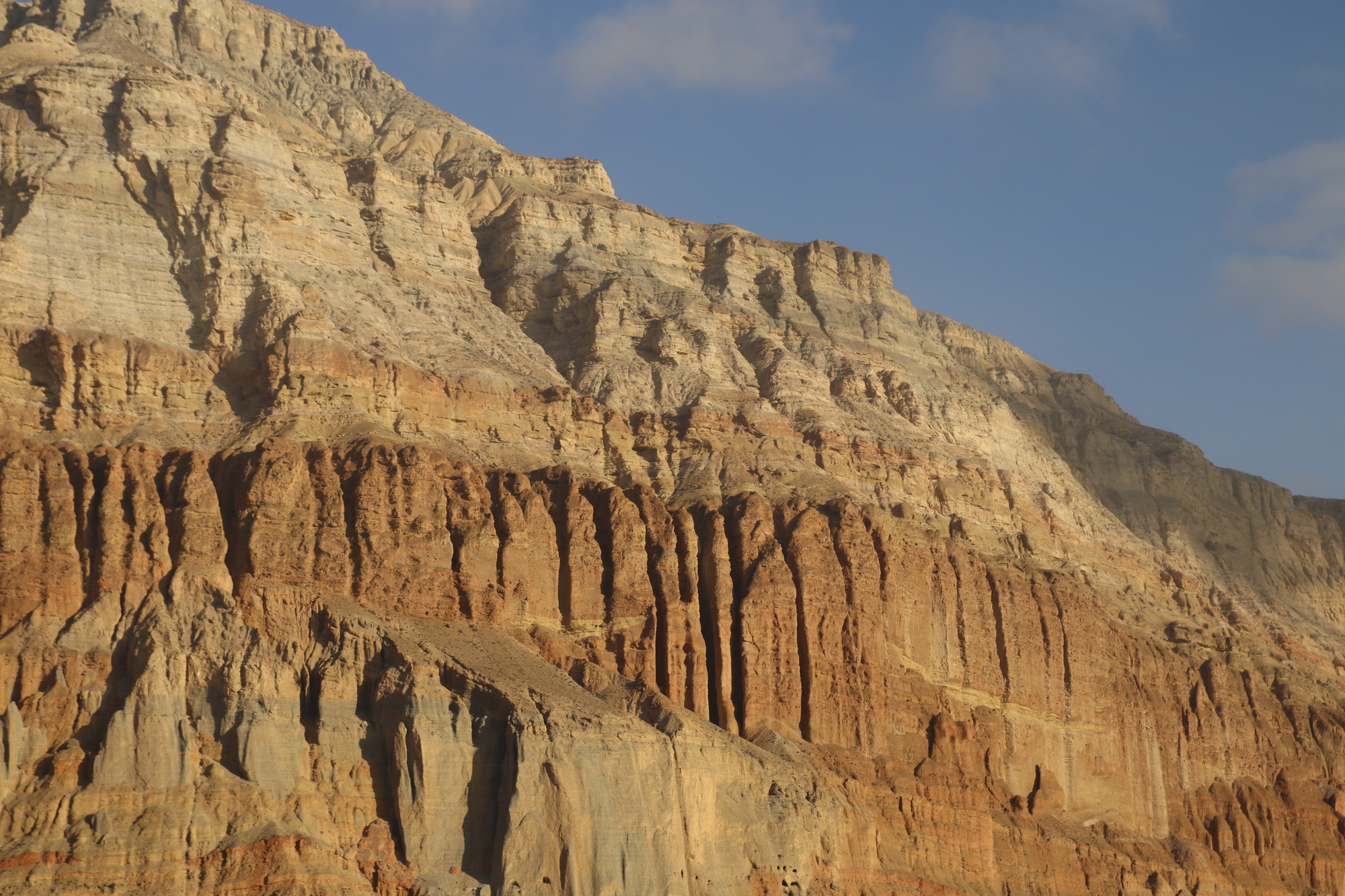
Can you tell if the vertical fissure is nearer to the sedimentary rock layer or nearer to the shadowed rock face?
the sedimentary rock layer

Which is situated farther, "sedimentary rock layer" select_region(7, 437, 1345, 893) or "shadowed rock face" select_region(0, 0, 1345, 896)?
"shadowed rock face" select_region(0, 0, 1345, 896)

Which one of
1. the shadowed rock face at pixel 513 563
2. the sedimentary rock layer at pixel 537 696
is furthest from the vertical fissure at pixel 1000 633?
the shadowed rock face at pixel 513 563

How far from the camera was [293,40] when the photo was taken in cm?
13688

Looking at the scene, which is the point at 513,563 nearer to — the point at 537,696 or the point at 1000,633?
the point at 537,696

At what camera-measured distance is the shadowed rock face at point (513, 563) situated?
72625 millimetres

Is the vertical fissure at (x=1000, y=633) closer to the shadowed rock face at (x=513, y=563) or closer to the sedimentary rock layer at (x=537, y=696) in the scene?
the sedimentary rock layer at (x=537, y=696)

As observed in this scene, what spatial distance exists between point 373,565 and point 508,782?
42.2 ft

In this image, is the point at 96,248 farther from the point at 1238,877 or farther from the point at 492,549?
the point at 1238,877

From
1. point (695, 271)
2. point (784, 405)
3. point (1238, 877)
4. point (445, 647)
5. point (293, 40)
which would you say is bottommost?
point (1238, 877)

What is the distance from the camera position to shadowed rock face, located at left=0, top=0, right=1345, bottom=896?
2859 inches

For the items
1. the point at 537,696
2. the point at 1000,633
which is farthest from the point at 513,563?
the point at 1000,633

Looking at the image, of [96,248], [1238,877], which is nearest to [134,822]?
[96,248]

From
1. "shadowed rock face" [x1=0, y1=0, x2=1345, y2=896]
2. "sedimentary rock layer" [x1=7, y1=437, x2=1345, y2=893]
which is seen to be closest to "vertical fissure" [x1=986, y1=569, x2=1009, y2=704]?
"sedimentary rock layer" [x1=7, y1=437, x2=1345, y2=893]

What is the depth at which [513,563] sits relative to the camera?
8631 cm
